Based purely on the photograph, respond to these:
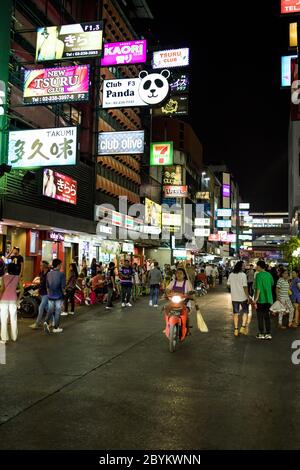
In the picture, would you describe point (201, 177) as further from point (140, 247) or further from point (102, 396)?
point (102, 396)

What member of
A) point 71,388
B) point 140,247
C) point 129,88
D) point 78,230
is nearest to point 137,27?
point 140,247

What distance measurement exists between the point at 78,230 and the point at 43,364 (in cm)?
1829

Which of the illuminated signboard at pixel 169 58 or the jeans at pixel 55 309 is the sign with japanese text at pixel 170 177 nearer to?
the illuminated signboard at pixel 169 58

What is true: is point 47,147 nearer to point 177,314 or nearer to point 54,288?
point 54,288

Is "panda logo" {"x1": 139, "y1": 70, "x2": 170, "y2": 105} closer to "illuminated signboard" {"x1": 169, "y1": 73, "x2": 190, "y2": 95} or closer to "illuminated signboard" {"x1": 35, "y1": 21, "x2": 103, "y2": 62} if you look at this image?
→ "illuminated signboard" {"x1": 35, "y1": 21, "x2": 103, "y2": 62}

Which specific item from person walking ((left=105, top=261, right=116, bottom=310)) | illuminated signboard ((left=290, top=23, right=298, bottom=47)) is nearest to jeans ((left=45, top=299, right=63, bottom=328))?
person walking ((left=105, top=261, right=116, bottom=310))

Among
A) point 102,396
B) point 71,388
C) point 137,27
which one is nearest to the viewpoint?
point 102,396

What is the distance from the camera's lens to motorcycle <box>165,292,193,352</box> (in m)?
10.2

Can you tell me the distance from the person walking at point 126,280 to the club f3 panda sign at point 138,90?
240 inches

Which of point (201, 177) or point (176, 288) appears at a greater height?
point (201, 177)

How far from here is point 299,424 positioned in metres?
5.48

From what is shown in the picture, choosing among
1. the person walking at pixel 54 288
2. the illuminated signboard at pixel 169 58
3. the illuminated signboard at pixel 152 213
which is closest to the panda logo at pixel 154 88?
the illuminated signboard at pixel 169 58

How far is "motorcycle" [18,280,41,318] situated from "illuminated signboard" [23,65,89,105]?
20.6ft

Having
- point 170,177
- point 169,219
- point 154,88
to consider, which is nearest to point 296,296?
point 154,88
